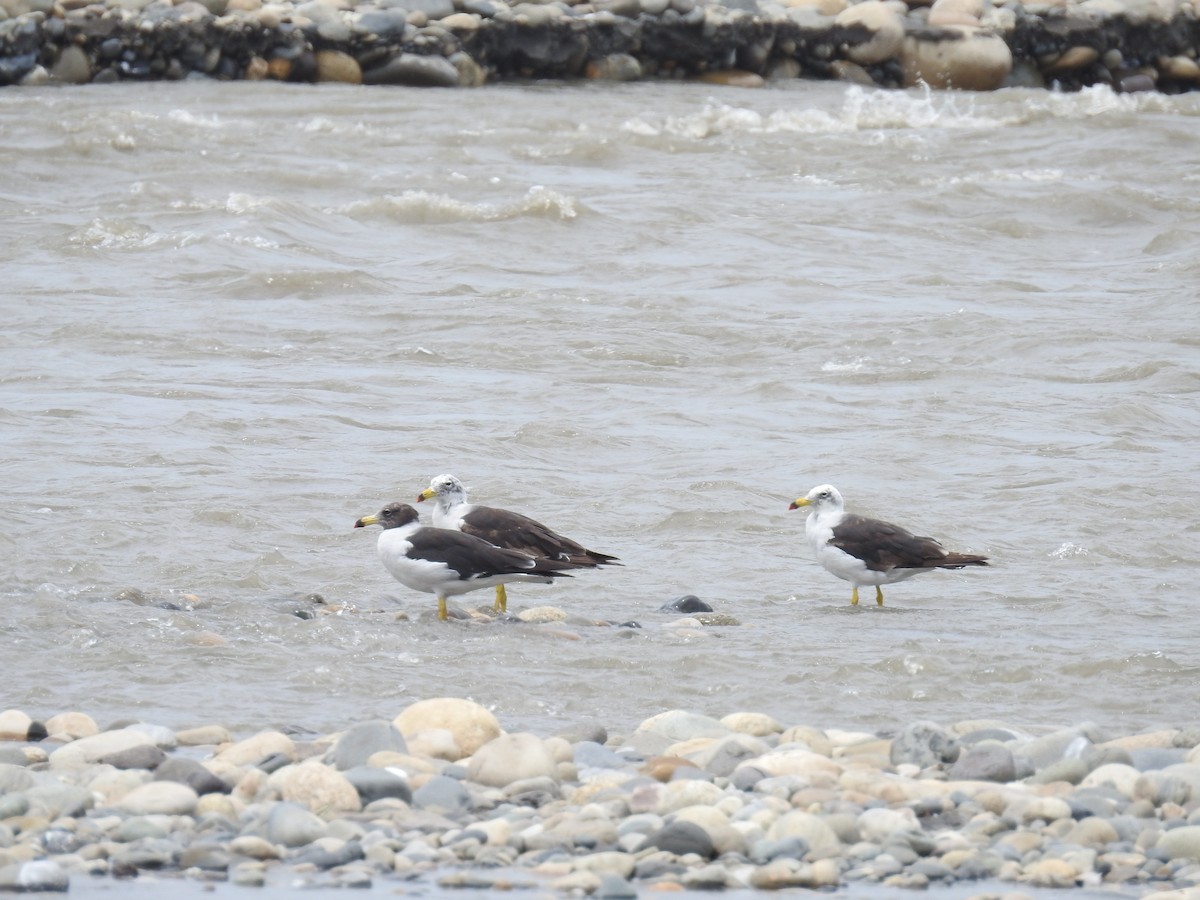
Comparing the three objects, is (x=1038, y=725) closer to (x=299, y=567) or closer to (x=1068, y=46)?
(x=299, y=567)

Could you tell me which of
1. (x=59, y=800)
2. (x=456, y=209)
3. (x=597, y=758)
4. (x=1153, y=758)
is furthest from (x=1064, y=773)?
(x=456, y=209)

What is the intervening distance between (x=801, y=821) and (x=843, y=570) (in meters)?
4.03

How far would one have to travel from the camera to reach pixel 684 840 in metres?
5.04

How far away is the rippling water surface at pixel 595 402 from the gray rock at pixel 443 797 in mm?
1255

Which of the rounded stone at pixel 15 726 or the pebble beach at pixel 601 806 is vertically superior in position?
the pebble beach at pixel 601 806

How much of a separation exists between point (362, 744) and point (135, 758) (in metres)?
0.72

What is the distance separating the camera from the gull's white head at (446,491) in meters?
9.20

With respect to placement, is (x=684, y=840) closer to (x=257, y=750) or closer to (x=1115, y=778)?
(x=1115, y=778)

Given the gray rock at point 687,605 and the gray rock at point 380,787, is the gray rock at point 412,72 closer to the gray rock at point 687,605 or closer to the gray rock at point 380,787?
the gray rock at point 687,605

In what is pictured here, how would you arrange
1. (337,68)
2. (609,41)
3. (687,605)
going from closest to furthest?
(687,605)
(337,68)
(609,41)

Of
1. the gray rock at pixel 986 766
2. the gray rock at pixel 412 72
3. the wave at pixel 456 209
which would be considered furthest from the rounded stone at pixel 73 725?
the gray rock at pixel 412 72

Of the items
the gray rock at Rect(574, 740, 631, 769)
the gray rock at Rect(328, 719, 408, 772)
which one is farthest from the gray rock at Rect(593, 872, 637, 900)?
the gray rock at Rect(328, 719, 408, 772)

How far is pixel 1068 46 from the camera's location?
34656 millimetres

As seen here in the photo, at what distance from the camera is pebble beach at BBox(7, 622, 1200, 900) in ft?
16.1
